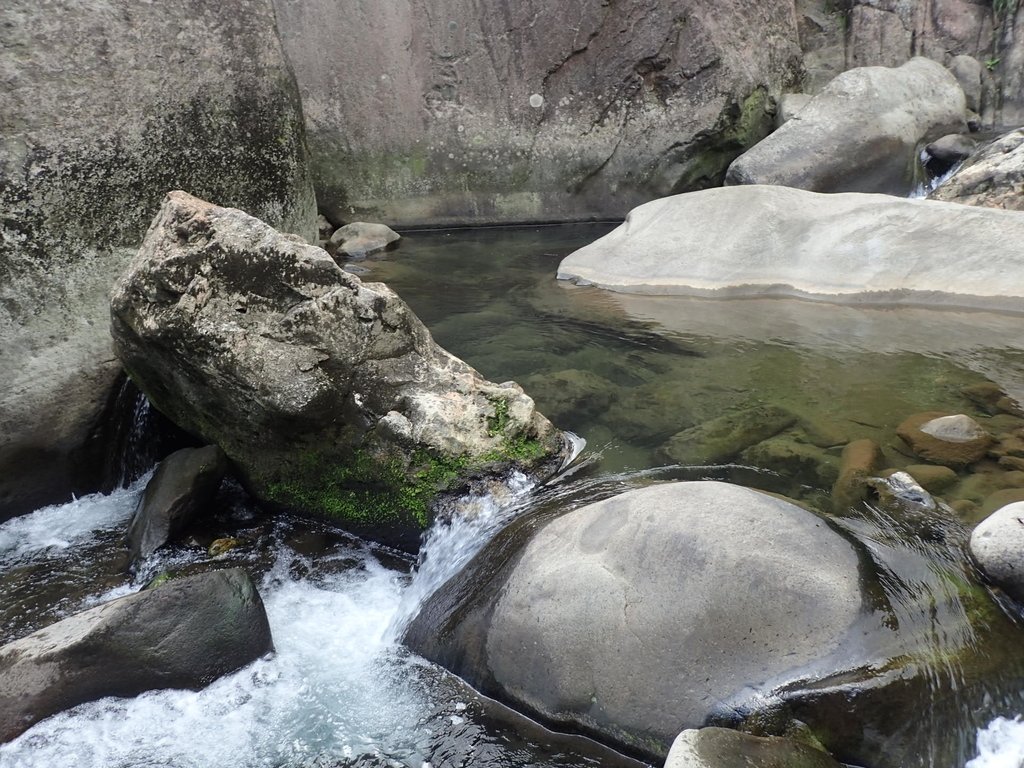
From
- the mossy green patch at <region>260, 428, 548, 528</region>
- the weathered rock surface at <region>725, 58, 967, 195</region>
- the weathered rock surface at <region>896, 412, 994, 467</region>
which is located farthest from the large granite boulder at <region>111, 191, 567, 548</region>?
the weathered rock surface at <region>725, 58, 967, 195</region>

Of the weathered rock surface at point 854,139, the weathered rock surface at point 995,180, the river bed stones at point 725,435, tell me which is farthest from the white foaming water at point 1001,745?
the weathered rock surface at point 854,139

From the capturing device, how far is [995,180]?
7230 millimetres

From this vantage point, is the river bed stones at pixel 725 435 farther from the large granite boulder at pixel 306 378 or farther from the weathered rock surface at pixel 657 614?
the weathered rock surface at pixel 657 614

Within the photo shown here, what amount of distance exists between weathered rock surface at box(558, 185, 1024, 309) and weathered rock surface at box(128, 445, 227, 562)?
4.20 metres

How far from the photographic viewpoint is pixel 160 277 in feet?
12.3

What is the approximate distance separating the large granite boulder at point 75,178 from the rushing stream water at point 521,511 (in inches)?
15.1

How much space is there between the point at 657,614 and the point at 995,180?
6421 mm

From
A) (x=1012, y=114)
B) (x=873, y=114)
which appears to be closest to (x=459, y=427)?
(x=873, y=114)

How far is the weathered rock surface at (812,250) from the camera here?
5910 mm

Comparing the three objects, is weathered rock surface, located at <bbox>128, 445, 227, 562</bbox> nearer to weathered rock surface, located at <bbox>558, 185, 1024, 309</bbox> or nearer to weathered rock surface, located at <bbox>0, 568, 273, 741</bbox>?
weathered rock surface, located at <bbox>0, 568, 273, 741</bbox>

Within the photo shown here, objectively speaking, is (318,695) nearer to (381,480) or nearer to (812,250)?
(381,480)

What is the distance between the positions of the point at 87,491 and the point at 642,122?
8295mm

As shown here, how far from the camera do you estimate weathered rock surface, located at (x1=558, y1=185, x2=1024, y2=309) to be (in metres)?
5.91

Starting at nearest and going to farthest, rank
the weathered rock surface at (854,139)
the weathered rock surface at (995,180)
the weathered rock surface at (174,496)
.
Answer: the weathered rock surface at (174,496)
the weathered rock surface at (995,180)
the weathered rock surface at (854,139)
